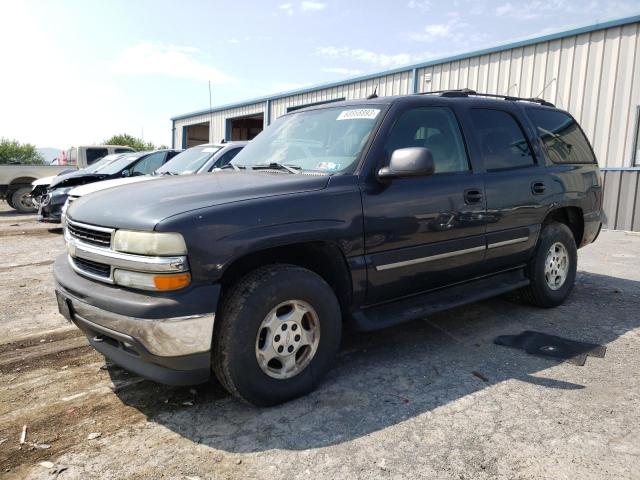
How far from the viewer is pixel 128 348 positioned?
102 inches

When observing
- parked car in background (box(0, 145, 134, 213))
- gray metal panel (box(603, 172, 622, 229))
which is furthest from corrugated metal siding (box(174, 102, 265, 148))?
gray metal panel (box(603, 172, 622, 229))

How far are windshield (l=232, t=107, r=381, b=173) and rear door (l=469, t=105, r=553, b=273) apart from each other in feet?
3.60

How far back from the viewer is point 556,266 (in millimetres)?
4809

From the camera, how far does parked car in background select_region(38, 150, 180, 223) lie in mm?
9398

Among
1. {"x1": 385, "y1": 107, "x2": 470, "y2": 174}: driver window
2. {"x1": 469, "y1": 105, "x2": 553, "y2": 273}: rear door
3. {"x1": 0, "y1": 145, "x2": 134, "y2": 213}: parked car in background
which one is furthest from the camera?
{"x1": 0, "y1": 145, "x2": 134, "y2": 213}: parked car in background

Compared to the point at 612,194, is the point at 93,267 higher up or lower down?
lower down

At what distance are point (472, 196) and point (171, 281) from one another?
2375 mm

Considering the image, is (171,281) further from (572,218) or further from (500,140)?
(572,218)

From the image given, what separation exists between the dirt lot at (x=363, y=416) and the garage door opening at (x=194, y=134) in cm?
2677

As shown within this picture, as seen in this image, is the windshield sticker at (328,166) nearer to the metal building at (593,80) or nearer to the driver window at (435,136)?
the driver window at (435,136)

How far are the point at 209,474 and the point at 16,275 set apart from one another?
5.21 m

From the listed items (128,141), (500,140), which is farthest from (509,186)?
(128,141)

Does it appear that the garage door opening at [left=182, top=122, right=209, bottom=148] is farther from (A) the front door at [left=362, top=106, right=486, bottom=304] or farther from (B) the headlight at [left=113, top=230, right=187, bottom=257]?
(B) the headlight at [left=113, top=230, right=187, bottom=257]

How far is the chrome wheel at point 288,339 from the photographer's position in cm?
279
